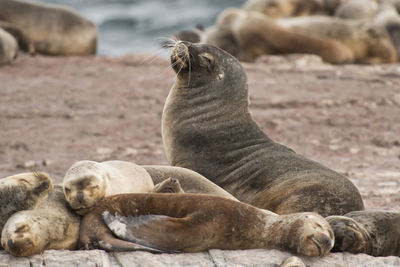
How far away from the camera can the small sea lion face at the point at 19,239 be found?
3719mm

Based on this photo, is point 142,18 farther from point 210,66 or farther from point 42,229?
point 42,229

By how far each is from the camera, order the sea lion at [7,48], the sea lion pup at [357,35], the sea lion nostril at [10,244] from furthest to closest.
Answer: the sea lion pup at [357,35] → the sea lion at [7,48] → the sea lion nostril at [10,244]

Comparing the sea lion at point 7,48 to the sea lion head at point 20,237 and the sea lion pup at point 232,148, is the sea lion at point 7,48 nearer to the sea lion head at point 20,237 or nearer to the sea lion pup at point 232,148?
the sea lion pup at point 232,148

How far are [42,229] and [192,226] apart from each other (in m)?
0.73

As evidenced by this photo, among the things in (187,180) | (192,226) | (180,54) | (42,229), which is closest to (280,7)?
(180,54)

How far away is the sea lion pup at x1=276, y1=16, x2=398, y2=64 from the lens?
15.6 m

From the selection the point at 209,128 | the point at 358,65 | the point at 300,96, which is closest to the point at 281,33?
the point at 358,65

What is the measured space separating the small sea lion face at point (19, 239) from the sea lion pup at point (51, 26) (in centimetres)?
1120

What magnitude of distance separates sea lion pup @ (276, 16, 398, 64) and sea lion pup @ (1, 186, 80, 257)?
38.8 ft

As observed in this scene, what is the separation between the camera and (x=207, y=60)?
6.25 meters

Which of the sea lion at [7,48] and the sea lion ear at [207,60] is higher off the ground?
the sea lion ear at [207,60]

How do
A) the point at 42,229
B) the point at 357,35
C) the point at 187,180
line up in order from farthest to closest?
the point at 357,35
the point at 187,180
the point at 42,229

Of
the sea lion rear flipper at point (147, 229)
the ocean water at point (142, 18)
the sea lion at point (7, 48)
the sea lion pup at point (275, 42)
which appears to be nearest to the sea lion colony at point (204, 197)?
the sea lion rear flipper at point (147, 229)

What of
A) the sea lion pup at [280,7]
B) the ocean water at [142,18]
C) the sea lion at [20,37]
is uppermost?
the sea lion pup at [280,7]
